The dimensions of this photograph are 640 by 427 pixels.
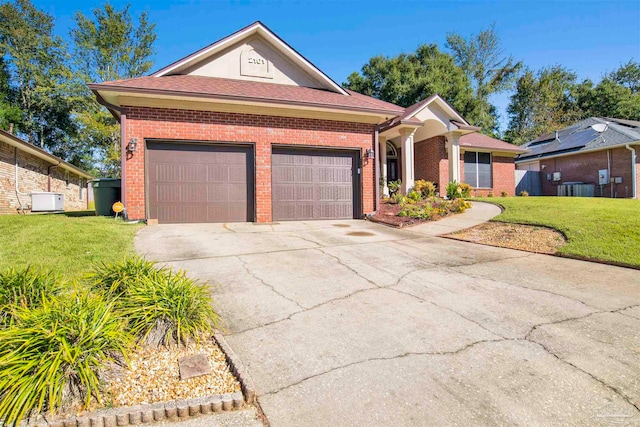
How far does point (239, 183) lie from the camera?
32.3ft

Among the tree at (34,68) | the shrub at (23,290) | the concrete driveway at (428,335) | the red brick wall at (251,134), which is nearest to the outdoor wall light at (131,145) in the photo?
the red brick wall at (251,134)

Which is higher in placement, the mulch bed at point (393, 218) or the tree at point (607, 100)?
the tree at point (607, 100)

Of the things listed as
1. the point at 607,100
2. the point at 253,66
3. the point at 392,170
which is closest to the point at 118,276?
the point at 253,66

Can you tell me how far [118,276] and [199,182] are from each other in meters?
6.54

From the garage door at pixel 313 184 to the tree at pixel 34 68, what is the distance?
2692 centimetres

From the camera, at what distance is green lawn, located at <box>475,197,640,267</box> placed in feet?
19.4

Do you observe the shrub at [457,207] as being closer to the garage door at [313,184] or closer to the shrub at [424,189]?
the shrub at [424,189]

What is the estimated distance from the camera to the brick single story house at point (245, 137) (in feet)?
28.8

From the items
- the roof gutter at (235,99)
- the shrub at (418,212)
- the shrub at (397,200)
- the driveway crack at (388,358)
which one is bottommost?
the driveway crack at (388,358)

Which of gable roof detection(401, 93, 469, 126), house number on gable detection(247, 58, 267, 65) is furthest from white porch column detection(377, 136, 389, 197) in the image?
house number on gable detection(247, 58, 267, 65)

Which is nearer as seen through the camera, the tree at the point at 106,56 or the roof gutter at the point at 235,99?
the roof gutter at the point at 235,99

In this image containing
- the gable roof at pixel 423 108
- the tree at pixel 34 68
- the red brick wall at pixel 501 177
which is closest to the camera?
the gable roof at pixel 423 108

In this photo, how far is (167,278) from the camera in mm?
3244

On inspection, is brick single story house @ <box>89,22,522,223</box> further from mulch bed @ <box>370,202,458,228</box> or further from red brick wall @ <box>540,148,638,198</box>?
red brick wall @ <box>540,148,638,198</box>
